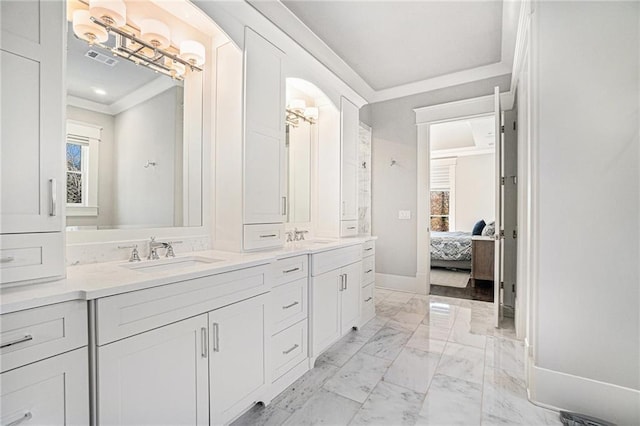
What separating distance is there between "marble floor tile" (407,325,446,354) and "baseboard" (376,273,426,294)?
1.28 meters

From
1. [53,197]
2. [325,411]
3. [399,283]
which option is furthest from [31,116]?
[399,283]

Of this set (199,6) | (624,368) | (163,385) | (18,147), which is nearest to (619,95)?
(624,368)

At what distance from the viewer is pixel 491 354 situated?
2447 mm

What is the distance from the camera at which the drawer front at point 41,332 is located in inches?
34.4

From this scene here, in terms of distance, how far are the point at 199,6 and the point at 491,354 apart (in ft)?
10.7

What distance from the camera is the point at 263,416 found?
1.68 m

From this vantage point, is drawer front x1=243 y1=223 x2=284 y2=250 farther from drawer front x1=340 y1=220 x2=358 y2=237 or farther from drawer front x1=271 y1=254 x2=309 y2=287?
drawer front x1=340 y1=220 x2=358 y2=237

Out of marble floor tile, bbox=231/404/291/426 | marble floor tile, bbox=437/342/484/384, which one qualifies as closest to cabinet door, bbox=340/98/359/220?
marble floor tile, bbox=437/342/484/384

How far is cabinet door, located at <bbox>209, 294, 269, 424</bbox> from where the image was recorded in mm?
1443

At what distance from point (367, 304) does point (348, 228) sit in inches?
32.8

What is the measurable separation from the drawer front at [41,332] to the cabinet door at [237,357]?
528 millimetres

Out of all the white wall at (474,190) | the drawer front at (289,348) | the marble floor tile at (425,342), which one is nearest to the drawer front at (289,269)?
the drawer front at (289,348)

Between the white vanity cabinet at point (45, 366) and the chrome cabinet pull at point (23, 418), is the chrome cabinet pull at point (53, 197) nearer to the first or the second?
the white vanity cabinet at point (45, 366)

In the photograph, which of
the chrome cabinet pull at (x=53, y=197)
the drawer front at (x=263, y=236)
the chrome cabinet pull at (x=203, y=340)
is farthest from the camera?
the drawer front at (x=263, y=236)
